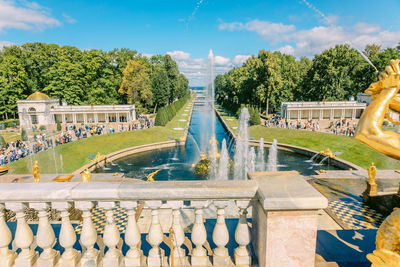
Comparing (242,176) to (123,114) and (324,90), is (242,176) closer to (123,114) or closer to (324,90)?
(123,114)

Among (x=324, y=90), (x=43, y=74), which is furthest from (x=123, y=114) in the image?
(x=324, y=90)

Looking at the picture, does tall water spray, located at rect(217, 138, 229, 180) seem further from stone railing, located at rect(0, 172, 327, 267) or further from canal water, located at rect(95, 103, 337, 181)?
stone railing, located at rect(0, 172, 327, 267)

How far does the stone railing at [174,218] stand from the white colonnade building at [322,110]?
1978 inches

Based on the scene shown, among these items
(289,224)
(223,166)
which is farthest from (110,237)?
(223,166)

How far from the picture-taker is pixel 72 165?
23484mm

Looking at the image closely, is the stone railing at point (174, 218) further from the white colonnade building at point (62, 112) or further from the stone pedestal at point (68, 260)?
the white colonnade building at point (62, 112)

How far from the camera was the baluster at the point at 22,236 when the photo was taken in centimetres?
317

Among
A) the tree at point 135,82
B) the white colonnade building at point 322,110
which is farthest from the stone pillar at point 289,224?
the tree at point 135,82

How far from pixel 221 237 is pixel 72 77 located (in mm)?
56592

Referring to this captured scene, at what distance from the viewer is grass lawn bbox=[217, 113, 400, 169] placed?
72.1 ft

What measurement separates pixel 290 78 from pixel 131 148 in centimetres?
4801

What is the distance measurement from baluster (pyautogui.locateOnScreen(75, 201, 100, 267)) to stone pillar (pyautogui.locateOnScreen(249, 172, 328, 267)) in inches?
81.9

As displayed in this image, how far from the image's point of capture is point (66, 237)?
326 centimetres

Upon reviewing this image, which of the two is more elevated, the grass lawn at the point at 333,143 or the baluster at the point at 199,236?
the baluster at the point at 199,236
